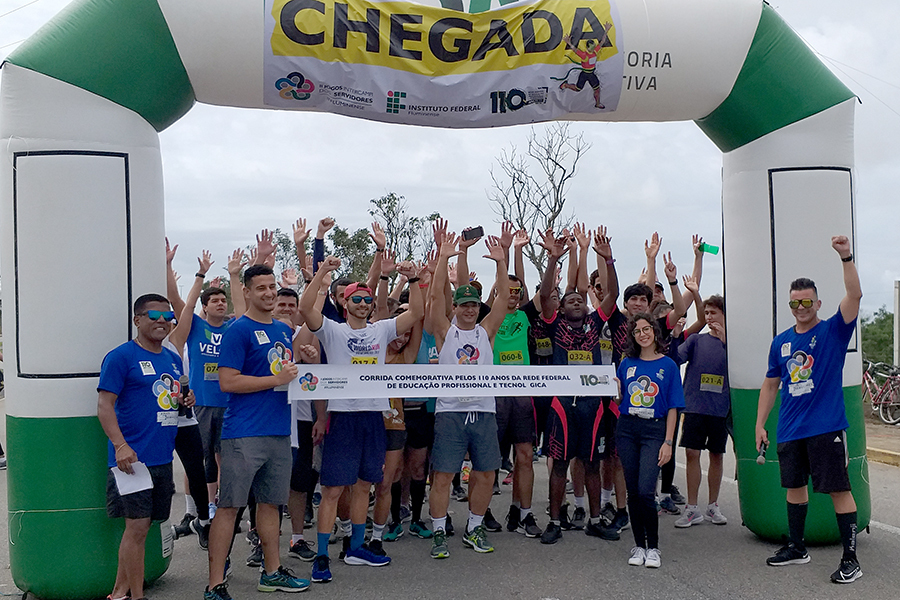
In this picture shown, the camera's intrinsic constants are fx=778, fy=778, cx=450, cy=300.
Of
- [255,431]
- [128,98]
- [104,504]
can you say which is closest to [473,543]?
[255,431]

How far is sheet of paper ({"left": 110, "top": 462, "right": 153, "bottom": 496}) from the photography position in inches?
181

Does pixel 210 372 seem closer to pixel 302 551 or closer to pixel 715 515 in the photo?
pixel 302 551

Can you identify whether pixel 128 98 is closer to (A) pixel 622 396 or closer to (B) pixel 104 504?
(B) pixel 104 504

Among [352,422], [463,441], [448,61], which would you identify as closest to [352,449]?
[352,422]

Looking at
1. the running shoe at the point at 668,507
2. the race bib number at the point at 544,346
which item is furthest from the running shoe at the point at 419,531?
the running shoe at the point at 668,507

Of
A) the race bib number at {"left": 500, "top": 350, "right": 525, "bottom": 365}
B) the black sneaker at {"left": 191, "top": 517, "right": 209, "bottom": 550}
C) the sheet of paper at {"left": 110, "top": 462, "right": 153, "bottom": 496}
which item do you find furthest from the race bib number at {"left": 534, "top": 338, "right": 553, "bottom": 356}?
the sheet of paper at {"left": 110, "top": 462, "right": 153, "bottom": 496}

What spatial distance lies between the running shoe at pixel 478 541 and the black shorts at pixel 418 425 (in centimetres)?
86

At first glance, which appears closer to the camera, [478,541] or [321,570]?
→ [321,570]

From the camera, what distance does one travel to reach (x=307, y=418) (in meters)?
6.07

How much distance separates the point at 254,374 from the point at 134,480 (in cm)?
94

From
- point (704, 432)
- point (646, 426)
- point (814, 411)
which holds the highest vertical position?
point (814, 411)

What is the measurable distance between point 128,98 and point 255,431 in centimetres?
235

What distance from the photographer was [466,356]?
20.1ft

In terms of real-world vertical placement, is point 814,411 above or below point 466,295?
below
